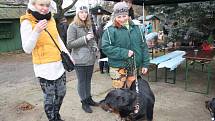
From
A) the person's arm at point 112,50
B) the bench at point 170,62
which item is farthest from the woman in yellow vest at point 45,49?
the bench at point 170,62

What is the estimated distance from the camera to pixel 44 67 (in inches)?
126

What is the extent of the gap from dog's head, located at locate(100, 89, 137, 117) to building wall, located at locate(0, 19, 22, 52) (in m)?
14.1

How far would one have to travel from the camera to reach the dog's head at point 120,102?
2.44 m

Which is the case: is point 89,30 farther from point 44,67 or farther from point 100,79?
point 100,79

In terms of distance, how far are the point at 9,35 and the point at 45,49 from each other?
13.5 metres

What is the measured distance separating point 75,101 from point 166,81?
2.27 m

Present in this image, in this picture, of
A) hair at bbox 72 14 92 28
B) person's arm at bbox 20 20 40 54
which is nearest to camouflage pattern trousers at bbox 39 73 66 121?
person's arm at bbox 20 20 40 54

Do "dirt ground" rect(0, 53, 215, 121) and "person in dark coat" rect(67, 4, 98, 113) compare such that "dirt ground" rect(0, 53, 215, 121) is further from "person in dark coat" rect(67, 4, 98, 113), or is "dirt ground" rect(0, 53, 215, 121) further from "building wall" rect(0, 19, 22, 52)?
"building wall" rect(0, 19, 22, 52)

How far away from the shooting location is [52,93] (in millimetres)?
3408

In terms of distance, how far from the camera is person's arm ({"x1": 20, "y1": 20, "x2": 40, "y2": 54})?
2.93m

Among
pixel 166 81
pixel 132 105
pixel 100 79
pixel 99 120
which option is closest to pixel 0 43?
pixel 100 79

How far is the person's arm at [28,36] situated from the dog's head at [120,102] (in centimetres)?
105

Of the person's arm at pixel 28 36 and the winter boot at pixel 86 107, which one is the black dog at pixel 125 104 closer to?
the person's arm at pixel 28 36

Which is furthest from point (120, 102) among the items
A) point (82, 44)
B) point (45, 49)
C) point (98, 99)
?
point (98, 99)
